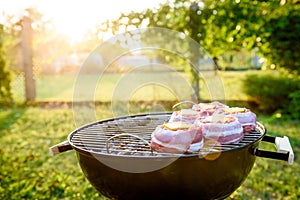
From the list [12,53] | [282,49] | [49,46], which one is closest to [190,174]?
[282,49]

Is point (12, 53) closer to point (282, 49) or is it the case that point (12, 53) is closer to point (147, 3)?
point (147, 3)

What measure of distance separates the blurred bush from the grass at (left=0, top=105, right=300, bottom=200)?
39cm

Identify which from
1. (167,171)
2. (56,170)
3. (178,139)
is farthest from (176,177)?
(56,170)

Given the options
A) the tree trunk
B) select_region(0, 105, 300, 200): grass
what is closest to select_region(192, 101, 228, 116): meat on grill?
select_region(0, 105, 300, 200): grass

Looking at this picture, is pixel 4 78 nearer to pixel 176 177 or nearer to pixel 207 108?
pixel 207 108

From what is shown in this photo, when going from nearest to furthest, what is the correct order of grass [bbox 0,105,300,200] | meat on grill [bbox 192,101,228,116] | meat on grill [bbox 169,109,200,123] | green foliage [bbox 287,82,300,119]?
meat on grill [bbox 169,109,200,123] < meat on grill [bbox 192,101,228,116] < grass [bbox 0,105,300,200] < green foliage [bbox 287,82,300,119]

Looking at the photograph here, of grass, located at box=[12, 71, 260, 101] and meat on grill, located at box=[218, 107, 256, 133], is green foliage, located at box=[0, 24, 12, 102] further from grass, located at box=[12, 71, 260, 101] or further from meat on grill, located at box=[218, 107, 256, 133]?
meat on grill, located at box=[218, 107, 256, 133]

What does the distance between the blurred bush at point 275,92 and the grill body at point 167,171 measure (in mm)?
5331

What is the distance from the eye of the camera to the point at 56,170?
457cm

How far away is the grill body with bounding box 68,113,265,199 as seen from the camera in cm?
182

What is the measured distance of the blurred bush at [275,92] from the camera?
7039 millimetres

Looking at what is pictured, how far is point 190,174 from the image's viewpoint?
1854 mm

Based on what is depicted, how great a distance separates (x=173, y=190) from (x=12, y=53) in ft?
27.5

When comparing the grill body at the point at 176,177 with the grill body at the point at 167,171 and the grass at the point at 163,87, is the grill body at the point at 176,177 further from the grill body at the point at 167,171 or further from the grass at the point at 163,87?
the grass at the point at 163,87
